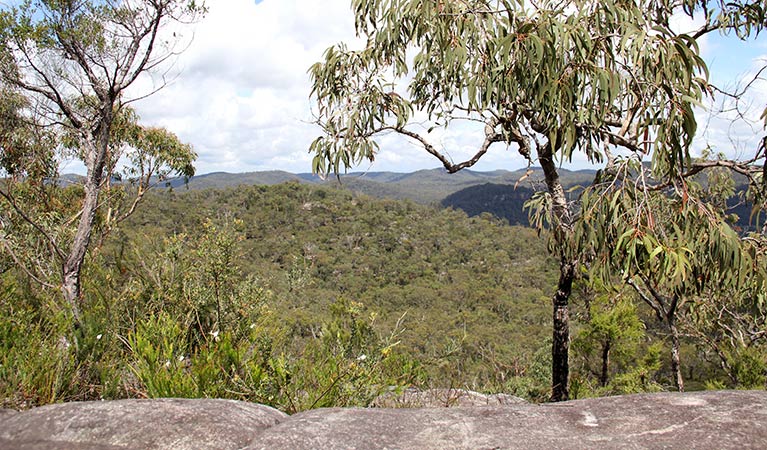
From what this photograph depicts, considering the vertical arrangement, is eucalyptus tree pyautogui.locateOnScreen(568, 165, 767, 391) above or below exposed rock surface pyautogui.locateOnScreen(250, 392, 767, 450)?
above

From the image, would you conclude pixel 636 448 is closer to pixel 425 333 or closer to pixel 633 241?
pixel 633 241

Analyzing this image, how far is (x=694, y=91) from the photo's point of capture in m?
3.25

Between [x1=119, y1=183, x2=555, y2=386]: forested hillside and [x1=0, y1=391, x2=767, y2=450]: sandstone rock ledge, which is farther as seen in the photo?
[x1=119, y1=183, x2=555, y2=386]: forested hillside

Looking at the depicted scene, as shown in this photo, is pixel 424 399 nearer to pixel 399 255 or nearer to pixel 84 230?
pixel 84 230

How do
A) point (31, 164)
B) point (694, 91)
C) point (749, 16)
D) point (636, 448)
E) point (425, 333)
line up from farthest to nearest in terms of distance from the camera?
point (425, 333), point (31, 164), point (749, 16), point (694, 91), point (636, 448)

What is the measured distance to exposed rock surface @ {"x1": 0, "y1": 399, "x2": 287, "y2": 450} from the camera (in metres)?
1.68

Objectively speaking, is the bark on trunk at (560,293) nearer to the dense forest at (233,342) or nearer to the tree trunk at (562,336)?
the tree trunk at (562,336)

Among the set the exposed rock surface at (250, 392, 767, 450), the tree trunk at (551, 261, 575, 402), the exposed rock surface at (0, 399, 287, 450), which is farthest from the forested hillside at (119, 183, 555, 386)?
the exposed rock surface at (0, 399, 287, 450)

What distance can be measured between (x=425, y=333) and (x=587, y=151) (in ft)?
120

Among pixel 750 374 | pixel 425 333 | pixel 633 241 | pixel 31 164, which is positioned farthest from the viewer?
pixel 425 333

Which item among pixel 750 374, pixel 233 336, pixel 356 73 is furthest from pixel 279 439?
pixel 750 374

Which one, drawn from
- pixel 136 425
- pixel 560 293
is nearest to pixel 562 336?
pixel 560 293

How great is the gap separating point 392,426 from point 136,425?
967 millimetres

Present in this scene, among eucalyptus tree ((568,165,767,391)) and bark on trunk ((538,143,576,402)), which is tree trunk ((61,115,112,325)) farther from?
eucalyptus tree ((568,165,767,391))
